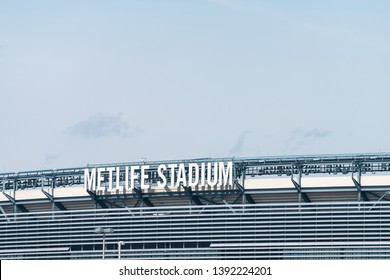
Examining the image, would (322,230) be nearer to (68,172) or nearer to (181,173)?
(181,173)

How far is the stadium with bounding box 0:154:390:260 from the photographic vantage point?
521 feet

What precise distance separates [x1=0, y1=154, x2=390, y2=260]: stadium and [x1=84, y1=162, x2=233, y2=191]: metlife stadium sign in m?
0.13

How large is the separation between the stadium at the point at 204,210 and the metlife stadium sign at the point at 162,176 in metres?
0.13

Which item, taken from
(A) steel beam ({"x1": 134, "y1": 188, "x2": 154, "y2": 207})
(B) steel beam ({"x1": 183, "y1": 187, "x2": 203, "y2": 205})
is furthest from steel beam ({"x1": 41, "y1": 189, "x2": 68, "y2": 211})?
(B) steel beam ({"x1": 183, "y1": 187, "x2": 203, "y2": 205})

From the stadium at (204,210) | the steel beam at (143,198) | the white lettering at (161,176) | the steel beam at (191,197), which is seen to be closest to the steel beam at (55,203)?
the stadium at (204,210)

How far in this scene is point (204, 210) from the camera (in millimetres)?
166750

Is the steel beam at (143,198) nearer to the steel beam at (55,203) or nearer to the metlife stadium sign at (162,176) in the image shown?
the metlife stadium sign at (162,176)

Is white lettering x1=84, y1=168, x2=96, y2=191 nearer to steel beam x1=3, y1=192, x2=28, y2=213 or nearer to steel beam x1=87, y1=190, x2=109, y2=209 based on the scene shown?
steel beam x1=87, y1=190, x2=109, y2=209

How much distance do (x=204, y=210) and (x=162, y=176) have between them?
705 cm

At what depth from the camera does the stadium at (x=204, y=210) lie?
159 metres
